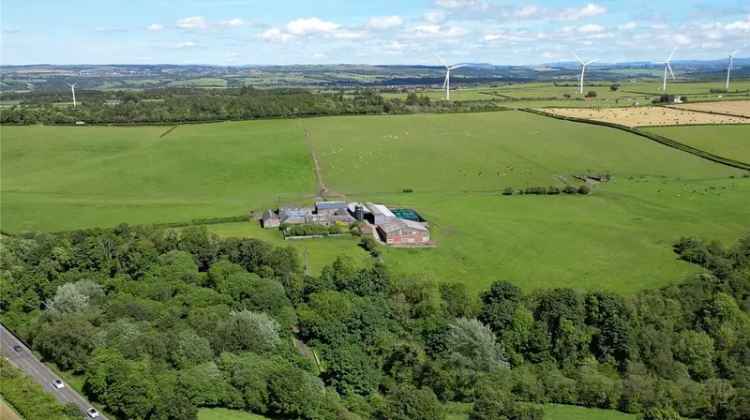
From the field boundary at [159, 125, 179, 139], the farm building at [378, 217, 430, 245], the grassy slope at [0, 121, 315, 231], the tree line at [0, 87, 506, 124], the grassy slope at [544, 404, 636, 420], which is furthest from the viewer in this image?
the tree line at [0, 87, 506, 124]

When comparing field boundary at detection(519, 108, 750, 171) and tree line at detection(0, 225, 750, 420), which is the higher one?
field boundary at detection(519, 108, 750, 171)

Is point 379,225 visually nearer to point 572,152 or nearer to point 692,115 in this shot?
point 572,152

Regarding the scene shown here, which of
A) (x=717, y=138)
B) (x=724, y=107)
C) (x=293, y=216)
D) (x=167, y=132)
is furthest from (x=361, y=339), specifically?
(x=724, y=107)

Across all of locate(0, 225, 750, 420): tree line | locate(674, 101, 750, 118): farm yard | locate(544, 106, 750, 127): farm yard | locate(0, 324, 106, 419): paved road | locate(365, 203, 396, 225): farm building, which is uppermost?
locate(674, 101, 750, 118): farm yard

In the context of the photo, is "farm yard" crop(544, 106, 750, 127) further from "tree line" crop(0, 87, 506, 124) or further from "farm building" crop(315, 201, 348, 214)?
"farm building" crop(315, 201, 348, 214)

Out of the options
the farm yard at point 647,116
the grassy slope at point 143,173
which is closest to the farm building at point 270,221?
the grassy slope at point 143,173

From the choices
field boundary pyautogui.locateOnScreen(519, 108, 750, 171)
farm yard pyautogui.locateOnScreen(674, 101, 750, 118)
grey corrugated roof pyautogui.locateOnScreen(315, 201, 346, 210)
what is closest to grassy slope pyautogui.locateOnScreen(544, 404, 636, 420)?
grey corrugated roof pyautogui.locateOnScreen(315, 201, 346, 210)
